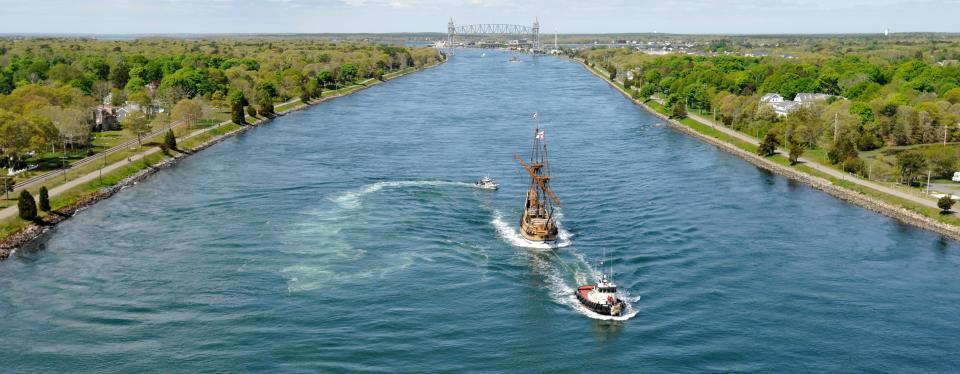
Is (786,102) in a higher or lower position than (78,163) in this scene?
higher

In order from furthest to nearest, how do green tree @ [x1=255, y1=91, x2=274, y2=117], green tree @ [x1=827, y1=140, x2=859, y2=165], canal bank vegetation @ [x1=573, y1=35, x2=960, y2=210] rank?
green tree @ [x1=255, y1=91, x2=274, y2=117] < green tree @ [x1=827, y1=140, x2=859, y2=165] < canal bank vegetation @ [x1=573, y1=35, x2=960, y2=210]

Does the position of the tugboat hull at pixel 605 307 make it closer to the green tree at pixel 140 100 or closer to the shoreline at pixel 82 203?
the shoreline at pixel 82 203

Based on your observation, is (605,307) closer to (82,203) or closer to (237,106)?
(82,203)

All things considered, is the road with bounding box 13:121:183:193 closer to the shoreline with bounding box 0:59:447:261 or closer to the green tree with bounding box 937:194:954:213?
the shoreline with bounding box 0:59:447:261

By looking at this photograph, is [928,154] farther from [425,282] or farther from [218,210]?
[218,210]

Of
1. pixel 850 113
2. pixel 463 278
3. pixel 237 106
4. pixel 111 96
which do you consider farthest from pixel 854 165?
pixel 111 96

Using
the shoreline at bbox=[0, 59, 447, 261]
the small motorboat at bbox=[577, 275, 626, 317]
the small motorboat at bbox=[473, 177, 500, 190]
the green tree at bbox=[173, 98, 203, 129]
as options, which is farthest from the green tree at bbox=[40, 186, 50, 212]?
the small motorboat at bbox=[577, 275, 626, 317]
